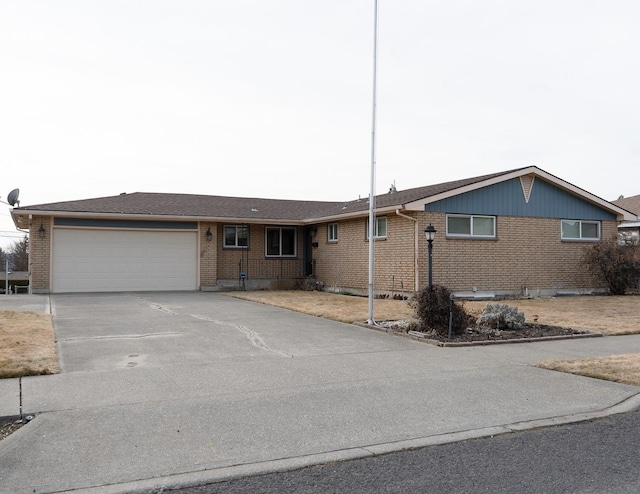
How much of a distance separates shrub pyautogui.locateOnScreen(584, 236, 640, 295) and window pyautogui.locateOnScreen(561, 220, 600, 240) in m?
0.56

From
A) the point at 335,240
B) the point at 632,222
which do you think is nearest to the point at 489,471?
the point at 335,240

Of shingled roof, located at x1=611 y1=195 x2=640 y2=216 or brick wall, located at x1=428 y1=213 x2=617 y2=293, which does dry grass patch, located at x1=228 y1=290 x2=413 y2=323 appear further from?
shingled roof, located at x1=611 y1=195 x2=640 y2=216

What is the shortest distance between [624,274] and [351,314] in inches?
449

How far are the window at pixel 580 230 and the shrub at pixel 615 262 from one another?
1.84 feet

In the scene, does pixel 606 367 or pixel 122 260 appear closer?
pixel 606 367

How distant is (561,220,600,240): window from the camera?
20.5 metres

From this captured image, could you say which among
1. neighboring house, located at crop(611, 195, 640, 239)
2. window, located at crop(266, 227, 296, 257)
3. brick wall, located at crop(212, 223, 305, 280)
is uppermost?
neighboring house, located at crop(611, 195, 640, 239)

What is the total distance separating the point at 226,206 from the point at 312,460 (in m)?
21.2

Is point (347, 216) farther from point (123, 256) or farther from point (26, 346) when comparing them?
point (26, 346)

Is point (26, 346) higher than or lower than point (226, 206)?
lower

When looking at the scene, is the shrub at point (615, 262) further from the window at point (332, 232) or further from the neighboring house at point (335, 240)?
the window at point (332, 232)

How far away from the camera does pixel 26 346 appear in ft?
29.5

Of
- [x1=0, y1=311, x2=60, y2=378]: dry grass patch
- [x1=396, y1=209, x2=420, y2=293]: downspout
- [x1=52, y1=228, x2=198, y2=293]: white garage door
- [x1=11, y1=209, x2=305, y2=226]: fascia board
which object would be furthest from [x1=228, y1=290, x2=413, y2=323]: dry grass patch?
[x1=0, y1=311, x2=60, y2=378]: dry grass patch

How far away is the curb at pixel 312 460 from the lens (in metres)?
4.08
